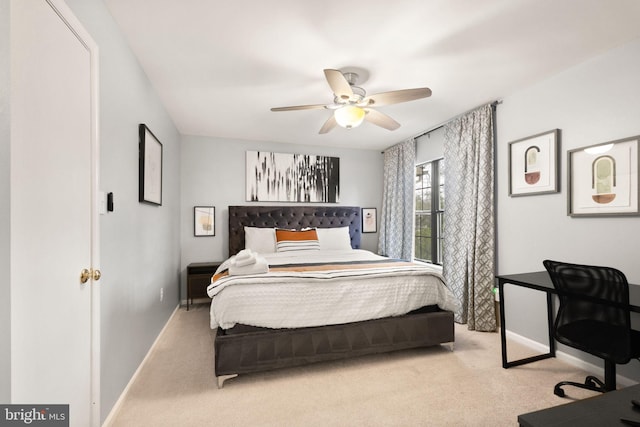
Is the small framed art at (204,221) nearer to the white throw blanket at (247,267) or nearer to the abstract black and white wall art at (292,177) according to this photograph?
the abstract black and white wall art at (292,177)

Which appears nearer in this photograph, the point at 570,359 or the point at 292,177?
the point at 570,359

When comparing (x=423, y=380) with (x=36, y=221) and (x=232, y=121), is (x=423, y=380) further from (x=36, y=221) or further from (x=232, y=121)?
(x=232, y=121)

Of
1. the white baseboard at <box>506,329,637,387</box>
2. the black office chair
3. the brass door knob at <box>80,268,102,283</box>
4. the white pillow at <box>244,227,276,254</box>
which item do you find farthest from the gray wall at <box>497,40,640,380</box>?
the brass door knob at <box>80,268,102,283</box>

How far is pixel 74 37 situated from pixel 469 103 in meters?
3.39

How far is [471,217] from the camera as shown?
3.38m

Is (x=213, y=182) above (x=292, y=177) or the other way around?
the other way around

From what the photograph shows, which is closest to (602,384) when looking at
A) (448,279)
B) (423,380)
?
(423,380)

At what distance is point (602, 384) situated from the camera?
2020 millimetres

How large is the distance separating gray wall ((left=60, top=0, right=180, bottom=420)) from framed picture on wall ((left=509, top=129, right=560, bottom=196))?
3.45 m

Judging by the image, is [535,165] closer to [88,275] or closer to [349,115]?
[349,115]

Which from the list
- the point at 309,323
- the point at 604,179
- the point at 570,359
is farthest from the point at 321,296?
the point at 604,179

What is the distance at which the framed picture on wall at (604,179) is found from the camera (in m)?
2.14

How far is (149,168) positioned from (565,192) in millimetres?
3622

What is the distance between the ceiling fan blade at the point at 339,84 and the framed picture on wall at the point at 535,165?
1860 mm
